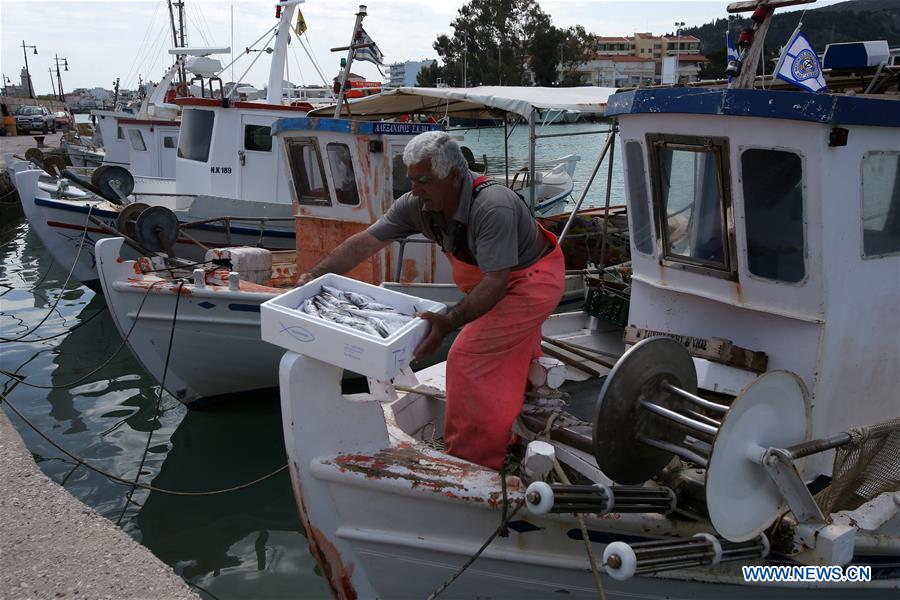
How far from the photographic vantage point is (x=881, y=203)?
3898 mm

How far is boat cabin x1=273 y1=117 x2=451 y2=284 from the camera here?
805 centimetres

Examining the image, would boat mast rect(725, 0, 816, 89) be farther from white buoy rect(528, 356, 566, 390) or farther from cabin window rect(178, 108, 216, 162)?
cabin window rect(178, 108, 216, 162)

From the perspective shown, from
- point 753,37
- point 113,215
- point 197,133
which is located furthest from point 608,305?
point 197,133

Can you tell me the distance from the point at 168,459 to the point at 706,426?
550 cm

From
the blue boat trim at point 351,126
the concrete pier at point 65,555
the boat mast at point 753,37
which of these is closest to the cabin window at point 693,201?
the boat mast at point 753,37

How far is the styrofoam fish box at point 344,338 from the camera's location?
298 cm

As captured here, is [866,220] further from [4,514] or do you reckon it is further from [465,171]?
[4,514]

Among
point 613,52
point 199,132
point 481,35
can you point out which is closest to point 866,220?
point 199,132

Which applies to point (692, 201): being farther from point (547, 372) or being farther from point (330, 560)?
point (330, 560)

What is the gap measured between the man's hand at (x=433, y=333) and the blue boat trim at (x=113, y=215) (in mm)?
8379

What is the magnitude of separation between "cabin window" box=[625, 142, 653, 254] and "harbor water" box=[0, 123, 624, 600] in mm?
2013

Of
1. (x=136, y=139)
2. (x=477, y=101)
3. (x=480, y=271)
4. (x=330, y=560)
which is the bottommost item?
(x=330, y=560)

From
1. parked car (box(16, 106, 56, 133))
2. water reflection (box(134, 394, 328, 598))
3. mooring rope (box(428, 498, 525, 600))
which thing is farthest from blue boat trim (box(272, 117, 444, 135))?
parked car (box(16, 106, 56, 133))

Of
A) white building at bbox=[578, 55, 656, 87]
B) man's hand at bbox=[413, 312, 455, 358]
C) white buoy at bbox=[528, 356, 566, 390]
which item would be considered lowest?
white buoy at bbox=[528, 356, 566, 390]
